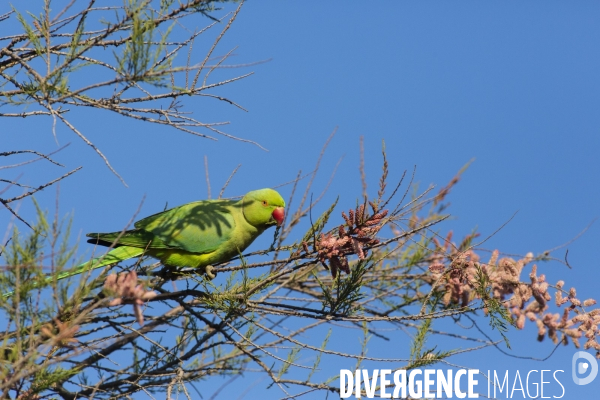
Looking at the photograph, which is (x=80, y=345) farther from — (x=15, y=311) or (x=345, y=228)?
(x=345, y=228)

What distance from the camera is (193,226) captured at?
4160 mm

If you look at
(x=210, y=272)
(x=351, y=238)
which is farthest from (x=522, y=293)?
(x=210, y=272)

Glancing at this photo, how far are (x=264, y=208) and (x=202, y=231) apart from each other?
479 millimetres

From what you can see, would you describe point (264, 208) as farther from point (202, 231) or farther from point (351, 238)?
point (351, 238)

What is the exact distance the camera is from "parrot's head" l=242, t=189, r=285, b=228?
4.28 m

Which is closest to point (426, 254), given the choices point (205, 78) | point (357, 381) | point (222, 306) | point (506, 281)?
point (506, 281)

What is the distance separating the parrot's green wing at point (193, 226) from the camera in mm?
4121

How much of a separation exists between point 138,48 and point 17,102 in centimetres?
77

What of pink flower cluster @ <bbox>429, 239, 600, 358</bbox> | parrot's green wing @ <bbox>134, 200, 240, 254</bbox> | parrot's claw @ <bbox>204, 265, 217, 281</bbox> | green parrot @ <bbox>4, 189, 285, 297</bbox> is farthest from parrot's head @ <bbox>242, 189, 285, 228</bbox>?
pink flower cluster @ <bbox>429, 239, 600, 358</bbox>

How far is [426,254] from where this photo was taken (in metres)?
4.62

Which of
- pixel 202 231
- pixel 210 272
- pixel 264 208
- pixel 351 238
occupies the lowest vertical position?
pixel 351 238

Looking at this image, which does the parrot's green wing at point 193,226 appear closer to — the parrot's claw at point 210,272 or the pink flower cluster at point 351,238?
the parrot's claw at point 210,272

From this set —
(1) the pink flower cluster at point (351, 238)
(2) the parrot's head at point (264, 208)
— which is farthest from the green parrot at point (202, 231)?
(1) the pink flower cluster at point (351, 238)

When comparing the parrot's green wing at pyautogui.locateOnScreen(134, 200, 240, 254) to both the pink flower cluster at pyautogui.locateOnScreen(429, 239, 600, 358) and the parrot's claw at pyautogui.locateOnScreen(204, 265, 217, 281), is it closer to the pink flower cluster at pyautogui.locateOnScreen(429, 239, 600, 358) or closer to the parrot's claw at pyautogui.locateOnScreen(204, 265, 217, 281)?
the parrot's claw at pyautogui.locateOnScreen(204, 265, 217, 281)
